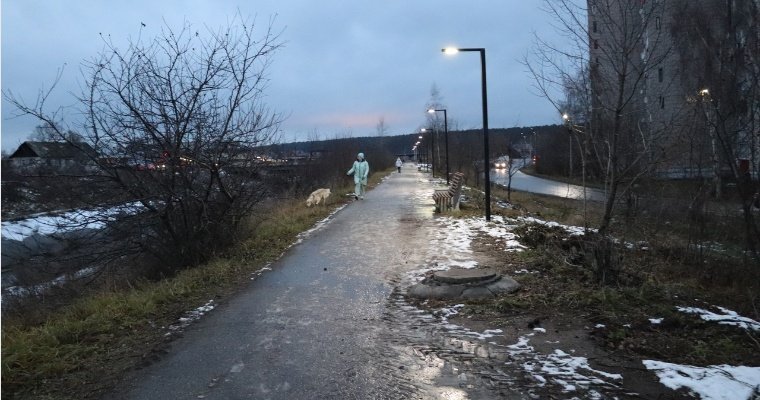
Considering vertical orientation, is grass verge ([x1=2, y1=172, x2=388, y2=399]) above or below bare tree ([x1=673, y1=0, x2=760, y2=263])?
below

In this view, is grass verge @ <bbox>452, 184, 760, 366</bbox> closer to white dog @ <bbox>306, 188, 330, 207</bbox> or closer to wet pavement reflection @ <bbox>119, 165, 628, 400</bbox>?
wet pavement reflection @ <bbox>119, 165, 628, 400</bbox>

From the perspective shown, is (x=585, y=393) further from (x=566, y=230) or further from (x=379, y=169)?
(x=379, y=169)

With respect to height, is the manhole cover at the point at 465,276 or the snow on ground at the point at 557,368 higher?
the manhole cover at the point at 465,276

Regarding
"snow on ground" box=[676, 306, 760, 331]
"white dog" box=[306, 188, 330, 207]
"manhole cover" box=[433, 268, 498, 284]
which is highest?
"white dog" box=[306, 188, 330, 207]

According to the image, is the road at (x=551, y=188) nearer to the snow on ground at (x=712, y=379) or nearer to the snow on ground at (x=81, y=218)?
the snow on ground at (x=81, y=218)

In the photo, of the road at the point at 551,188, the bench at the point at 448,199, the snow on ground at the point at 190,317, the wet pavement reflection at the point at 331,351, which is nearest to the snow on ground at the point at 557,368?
the wet pavement reflection at the point at 331,351

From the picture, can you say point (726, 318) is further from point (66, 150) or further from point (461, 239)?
point (66, 150)

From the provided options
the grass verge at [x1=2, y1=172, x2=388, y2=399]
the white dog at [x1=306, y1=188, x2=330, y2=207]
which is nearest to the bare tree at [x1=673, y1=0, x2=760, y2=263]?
the grass verge at [x1=2, y1=172, x2=388, y2=399]

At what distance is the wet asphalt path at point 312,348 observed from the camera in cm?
387

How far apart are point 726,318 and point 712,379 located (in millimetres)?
1624

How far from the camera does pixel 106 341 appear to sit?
203 inches

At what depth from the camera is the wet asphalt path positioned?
387 cm

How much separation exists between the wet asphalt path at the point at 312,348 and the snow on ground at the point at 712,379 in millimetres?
1330

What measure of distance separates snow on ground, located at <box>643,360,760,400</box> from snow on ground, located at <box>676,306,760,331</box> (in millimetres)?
1166
